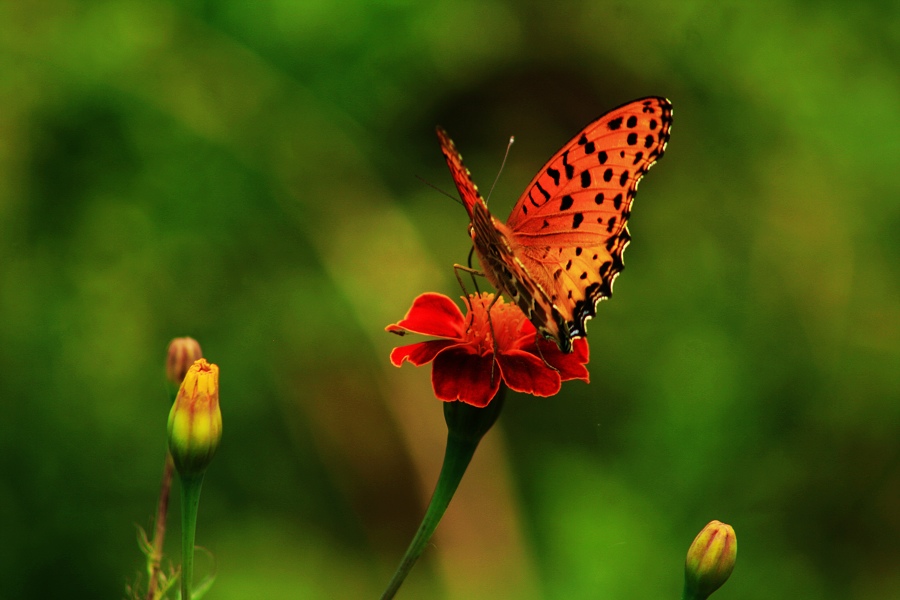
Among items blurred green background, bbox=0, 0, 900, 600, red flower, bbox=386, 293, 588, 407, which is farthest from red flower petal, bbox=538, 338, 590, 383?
blurred green background, bbox=0, 0, 900, 600

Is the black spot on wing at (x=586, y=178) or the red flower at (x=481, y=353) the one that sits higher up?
the black spot on wing at (x=586, y=178)

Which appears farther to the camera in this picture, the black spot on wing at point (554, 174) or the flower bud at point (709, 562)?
the black spot on wing at point (554, 174)

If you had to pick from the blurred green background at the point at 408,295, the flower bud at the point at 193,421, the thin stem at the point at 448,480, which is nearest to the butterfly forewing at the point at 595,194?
the thin stem at the point at 448,480

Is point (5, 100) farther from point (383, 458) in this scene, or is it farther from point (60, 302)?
point (383, 458)

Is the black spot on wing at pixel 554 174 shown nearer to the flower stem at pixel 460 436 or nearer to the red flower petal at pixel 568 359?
the red flower petal at pixel 568 359

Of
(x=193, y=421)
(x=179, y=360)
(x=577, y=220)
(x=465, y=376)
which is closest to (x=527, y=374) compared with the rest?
(x=465, y=376)

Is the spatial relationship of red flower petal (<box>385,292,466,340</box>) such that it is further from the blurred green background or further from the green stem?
the blurred green background

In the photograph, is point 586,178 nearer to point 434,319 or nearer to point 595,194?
point 595,194
